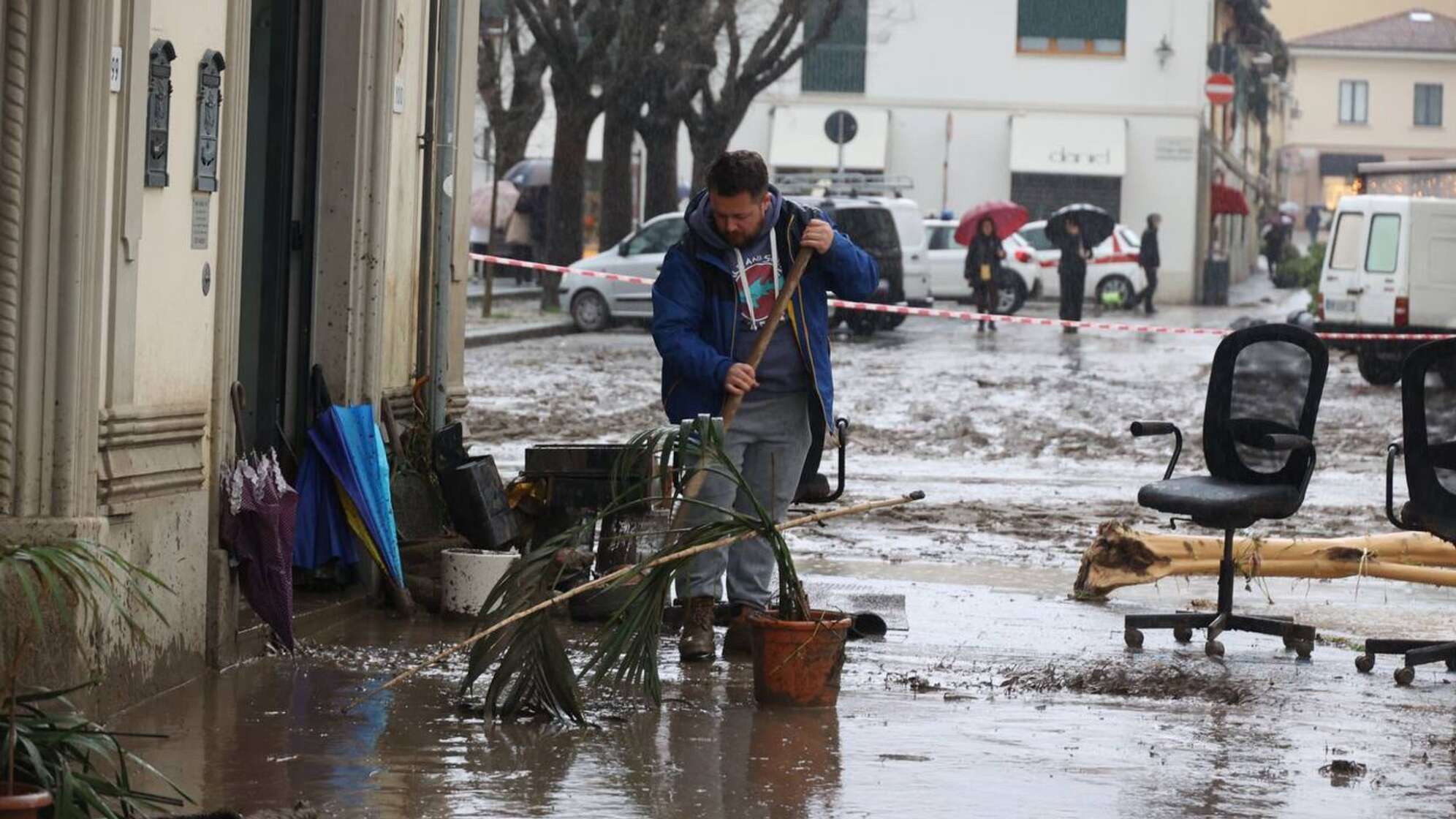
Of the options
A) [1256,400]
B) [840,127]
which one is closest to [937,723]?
[1256,400]

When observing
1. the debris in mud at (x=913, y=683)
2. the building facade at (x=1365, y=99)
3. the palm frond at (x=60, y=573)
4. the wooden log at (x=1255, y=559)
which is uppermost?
the building facade at (x=1365, y=99)

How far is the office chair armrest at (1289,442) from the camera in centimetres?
830

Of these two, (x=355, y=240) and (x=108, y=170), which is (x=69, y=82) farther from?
(x=355, y=240)

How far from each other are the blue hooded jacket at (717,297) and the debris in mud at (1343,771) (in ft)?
7.56

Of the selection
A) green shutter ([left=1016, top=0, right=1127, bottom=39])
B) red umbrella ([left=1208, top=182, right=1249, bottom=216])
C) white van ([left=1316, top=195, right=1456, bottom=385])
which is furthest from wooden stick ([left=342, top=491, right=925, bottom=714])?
red umbrella ([left=1208, top=182, right=1249, bottom=216])

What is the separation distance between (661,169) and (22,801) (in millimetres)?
32990

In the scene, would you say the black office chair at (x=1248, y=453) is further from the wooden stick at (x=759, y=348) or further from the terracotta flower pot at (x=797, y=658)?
the terracotta flower pot at (x=797, y=658)

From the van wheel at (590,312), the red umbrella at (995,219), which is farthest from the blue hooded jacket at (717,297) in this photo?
the red umbrella at (995,219)

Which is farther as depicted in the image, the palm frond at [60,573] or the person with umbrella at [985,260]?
the person with umbrella at [985,260]

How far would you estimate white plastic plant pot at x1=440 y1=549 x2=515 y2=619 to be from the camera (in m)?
8.47

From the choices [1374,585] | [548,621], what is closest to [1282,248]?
[1374,585]

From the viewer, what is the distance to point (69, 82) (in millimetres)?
5941

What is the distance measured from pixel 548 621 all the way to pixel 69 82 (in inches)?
79.3

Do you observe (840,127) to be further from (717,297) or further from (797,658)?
(797,658)
